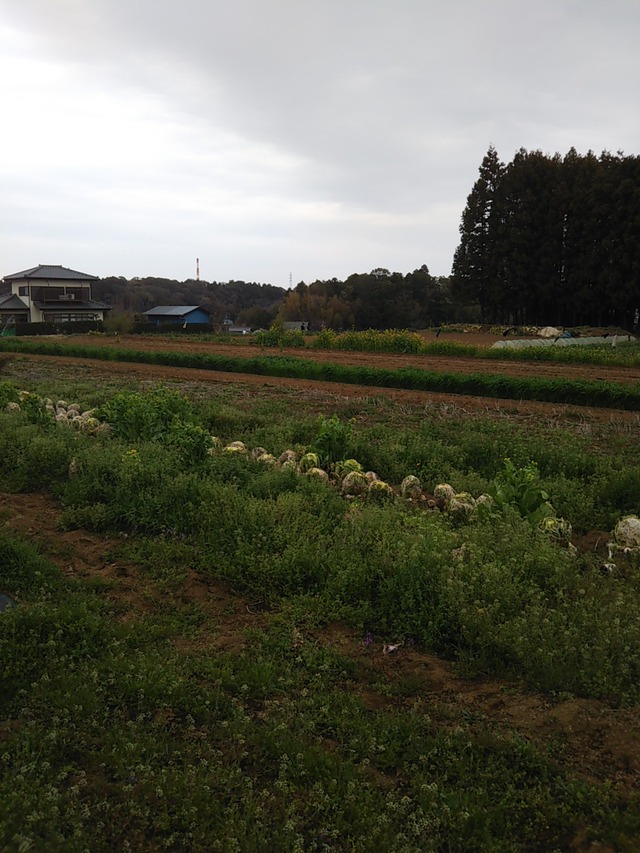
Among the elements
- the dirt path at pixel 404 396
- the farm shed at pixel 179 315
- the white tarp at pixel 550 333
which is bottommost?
the dirt path at pixel 404 396

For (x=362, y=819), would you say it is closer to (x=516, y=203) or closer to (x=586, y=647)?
(x=586, y=647)

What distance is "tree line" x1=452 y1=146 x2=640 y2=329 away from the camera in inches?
1347

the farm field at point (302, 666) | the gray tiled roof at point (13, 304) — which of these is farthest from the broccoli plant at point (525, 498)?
the gray tiled roof at point (13, 304)

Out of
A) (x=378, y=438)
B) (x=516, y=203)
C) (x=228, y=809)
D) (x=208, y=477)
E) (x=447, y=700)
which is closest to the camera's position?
(x=228, y=809)

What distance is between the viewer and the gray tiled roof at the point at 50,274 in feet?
173

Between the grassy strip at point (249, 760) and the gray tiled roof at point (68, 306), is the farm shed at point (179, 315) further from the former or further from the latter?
the grassy strip at point (249, 760)

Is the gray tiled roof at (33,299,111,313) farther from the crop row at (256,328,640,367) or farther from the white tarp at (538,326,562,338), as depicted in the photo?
the white tarp at (538,326,562,338)

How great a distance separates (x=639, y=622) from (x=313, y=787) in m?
2.28

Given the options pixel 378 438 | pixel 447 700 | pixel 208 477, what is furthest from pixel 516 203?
pixel 447 700

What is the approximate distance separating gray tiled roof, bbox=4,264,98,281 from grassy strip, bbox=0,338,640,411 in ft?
119

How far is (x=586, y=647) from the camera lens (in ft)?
11.6

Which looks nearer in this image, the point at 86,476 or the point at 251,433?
the point at 86,476

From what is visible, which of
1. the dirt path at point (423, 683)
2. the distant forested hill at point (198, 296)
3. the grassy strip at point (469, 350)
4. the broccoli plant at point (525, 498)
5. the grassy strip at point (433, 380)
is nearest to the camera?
the dirt path at point (423, 683)

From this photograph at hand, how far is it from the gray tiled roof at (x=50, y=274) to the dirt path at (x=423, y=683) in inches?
2109
